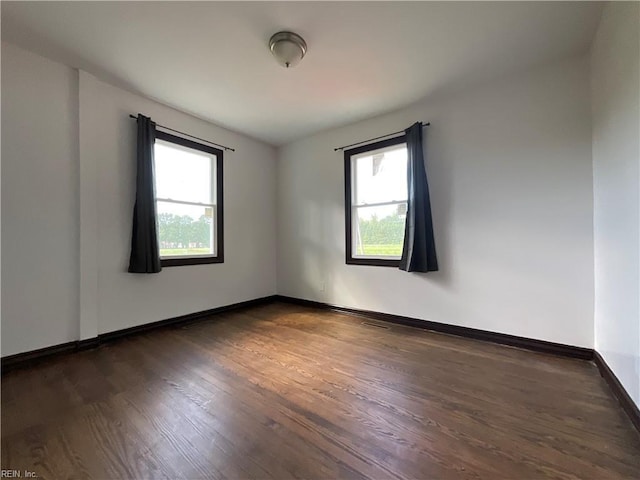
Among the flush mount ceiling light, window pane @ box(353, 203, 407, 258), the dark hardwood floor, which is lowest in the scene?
the dark hardwood floor

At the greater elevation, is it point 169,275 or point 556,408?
point 169,275

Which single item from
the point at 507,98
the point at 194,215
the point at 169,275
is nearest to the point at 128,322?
the point at 169,275

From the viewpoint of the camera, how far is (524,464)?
1.13 metres

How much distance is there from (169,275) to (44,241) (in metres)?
1.10

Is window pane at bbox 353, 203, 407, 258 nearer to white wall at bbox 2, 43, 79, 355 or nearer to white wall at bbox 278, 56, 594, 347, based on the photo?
white wall at bbox 278, 56, 594, 347

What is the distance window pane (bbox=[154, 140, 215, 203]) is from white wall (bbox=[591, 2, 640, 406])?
3.76 meters

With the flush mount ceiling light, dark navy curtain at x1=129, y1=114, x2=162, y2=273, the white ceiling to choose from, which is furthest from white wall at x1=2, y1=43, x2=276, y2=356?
the flush mount ceiling light

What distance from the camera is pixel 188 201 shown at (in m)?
3.31

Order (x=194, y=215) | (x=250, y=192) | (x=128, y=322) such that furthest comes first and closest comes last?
(x=250, y=192)
(x=194, y=215)
(x=128, y=322)

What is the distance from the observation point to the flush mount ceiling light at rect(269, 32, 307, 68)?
197cm

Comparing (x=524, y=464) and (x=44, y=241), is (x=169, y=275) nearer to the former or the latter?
(x=44, y=241)

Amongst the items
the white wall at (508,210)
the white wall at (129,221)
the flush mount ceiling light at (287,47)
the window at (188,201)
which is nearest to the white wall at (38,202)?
the white wall at (129,221)

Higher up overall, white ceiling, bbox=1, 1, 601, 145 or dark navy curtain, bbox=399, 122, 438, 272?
white ceiling, bbox=1, 1, 601, 145

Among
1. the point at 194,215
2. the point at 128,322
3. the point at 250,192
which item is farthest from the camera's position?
the point at 250,192
